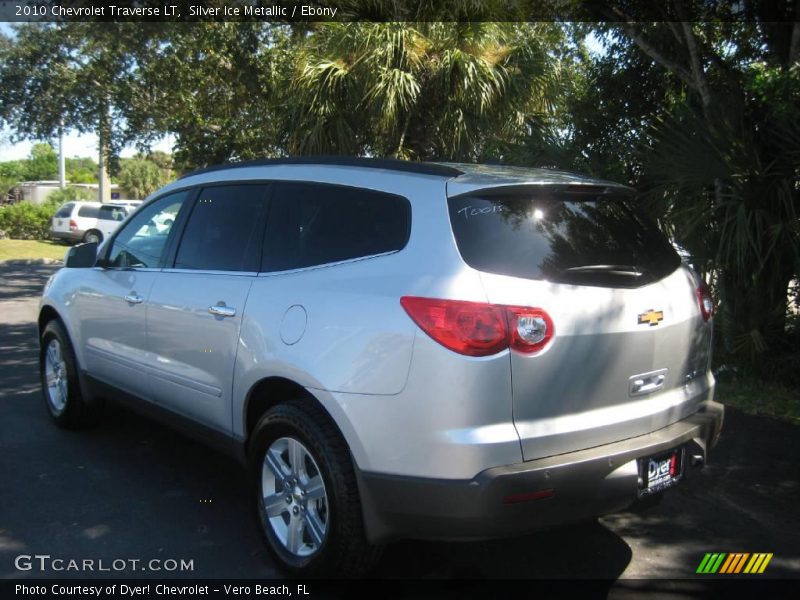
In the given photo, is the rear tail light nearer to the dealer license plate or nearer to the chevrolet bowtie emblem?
the chevrolet bowtie emblem

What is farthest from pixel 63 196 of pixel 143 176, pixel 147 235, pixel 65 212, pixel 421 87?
pixel 147 235

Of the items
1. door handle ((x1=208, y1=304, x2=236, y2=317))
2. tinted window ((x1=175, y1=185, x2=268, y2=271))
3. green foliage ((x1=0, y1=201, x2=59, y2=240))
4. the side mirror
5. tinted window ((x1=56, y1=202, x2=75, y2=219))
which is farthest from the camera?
green foliage ((x1=0, y1=201, x2=59, y2=240))

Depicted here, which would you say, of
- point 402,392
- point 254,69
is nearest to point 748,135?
point 402,392

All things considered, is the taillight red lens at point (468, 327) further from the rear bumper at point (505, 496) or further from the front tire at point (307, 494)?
the front tire at point (307, 494)

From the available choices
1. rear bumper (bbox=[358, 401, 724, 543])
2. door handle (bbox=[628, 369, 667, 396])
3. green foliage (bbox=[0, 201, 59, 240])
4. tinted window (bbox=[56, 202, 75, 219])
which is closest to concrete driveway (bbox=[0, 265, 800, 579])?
rear bumper (bbox=[358, 401, 724, 543])

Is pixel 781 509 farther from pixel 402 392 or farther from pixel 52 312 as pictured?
pixel 52 312

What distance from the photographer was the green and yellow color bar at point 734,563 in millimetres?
3531

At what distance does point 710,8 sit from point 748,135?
219 centimetres

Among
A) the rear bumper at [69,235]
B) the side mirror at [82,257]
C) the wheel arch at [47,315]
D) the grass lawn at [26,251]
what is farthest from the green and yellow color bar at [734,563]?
the rear bumper at [69,235]

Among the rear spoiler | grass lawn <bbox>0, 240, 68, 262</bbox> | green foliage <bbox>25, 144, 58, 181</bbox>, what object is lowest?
grass lawn <bbox>0, 240, 68, 262</bbox>

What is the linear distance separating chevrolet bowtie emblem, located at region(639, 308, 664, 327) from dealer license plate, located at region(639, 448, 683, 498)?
56 centimetres

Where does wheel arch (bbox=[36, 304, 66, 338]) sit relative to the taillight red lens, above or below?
below

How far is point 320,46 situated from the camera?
10000 millimetres

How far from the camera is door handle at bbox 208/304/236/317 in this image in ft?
12.0
